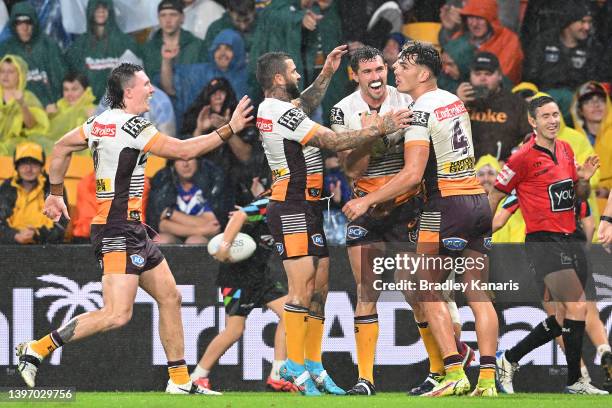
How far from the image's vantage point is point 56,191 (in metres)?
9.73

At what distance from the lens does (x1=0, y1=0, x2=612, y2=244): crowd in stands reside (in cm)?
1260

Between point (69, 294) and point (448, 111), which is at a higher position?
point (448, 111)

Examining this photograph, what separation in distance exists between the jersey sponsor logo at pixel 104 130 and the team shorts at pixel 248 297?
2742 mm

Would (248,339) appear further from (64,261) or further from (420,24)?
(420,24)

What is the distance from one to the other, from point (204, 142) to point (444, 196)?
1812 mm

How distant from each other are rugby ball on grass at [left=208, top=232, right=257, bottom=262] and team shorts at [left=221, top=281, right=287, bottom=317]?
1.01 feet

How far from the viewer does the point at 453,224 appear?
361 inches

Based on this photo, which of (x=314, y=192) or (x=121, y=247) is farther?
(x=314, y=192)

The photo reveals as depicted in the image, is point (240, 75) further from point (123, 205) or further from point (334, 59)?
point (123, 205)

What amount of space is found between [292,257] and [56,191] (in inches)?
75.7

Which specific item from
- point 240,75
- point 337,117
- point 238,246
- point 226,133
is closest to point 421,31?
point 240,75

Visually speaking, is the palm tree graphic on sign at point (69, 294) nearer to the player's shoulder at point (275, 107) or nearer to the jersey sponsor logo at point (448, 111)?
the player's shoulder at point (275, 107)

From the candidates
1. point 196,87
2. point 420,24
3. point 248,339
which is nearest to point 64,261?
point 248,339

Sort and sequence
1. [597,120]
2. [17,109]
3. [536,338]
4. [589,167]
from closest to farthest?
1. [536,338]
2. [589,167]
3. [597,120]
4. [17,109]
